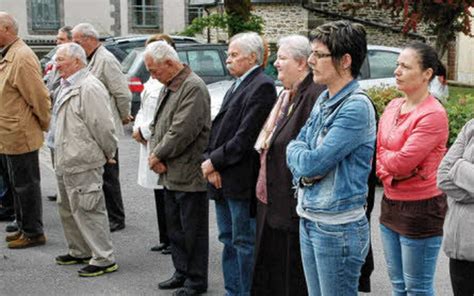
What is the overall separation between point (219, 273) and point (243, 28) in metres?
17.1

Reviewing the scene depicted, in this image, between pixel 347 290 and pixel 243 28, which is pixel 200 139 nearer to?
pixel 347 290

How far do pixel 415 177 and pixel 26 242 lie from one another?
13.6ft

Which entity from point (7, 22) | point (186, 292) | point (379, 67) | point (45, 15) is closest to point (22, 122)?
point (7, 22)

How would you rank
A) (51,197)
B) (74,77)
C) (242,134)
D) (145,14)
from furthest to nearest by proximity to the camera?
(145,14), (51,197), (74,77), (242,134)

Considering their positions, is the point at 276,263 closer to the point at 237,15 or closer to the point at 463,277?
the point at 463,277

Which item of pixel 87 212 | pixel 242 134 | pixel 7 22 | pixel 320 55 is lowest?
pixel 87 212

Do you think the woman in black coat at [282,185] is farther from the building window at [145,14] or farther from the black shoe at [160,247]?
the building window at [145,14]

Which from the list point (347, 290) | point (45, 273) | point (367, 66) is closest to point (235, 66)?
point (347, 290)

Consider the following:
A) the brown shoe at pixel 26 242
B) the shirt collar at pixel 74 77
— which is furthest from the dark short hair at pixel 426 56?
the brown shoe at pixel 26 242

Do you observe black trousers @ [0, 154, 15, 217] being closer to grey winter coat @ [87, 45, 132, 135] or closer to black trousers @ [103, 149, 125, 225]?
black trousers @ [103, 149, 125, 225]

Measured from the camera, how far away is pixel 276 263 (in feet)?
14.4

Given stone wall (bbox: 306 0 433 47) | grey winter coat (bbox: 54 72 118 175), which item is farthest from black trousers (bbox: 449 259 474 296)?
stone wall (bbox: 306 0 433 47)

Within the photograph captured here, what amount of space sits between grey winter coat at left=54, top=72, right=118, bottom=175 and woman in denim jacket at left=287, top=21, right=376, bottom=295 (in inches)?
102

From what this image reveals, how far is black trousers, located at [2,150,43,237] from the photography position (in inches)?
270
